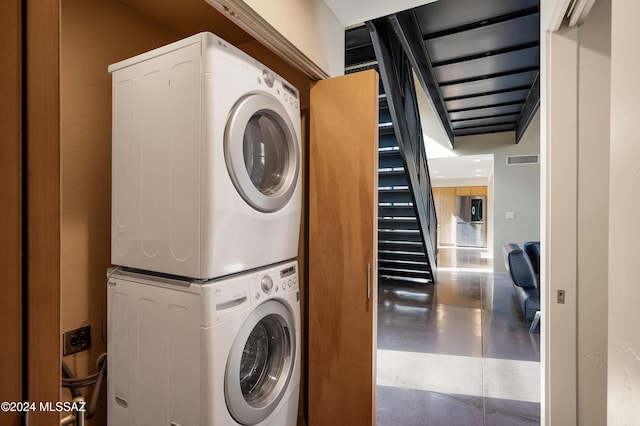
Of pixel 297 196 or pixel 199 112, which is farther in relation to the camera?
pixel 297 196

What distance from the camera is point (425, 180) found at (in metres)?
4.53

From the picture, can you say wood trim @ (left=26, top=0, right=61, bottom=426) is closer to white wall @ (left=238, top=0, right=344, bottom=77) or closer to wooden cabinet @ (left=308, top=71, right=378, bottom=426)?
white wall @ (left=238, top=0, right=344, bottom=77)

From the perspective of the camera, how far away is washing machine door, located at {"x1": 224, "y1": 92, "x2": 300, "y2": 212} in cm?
124

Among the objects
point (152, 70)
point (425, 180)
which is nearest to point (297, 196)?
point (152, 70)

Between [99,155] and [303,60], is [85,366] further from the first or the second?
[303,60]

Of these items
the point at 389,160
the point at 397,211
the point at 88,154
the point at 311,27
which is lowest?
the point at 397,211

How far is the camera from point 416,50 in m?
2.80

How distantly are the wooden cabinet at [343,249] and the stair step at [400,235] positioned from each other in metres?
3.12

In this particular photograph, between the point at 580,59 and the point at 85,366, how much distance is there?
278cm

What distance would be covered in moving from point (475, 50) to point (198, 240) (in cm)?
299

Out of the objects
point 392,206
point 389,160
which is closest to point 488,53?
point 389,160

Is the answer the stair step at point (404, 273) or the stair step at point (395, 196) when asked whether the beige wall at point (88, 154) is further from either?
the stair step at point (404, 273)

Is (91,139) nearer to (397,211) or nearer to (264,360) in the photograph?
(264,360)

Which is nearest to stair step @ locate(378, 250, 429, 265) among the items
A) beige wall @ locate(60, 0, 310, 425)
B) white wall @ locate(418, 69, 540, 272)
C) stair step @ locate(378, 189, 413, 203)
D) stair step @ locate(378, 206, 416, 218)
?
stair step @ locate(378, 206, 416, 218)
